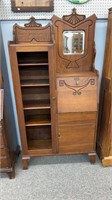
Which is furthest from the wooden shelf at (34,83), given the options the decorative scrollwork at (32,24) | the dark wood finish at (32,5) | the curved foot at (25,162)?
the curved foot at (25,162)

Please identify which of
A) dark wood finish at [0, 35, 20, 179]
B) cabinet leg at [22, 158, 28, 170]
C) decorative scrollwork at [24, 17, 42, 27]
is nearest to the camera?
dark wood finish at [0, 35, 20, 179]

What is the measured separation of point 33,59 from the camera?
1714mm

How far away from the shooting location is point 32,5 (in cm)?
163

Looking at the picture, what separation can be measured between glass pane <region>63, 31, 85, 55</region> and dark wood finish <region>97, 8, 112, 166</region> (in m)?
0.25

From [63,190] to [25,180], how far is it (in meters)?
0.40

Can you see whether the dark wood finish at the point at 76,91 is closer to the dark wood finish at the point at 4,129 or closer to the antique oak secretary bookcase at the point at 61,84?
the antique oak secretary bookcase at the point at 61,84

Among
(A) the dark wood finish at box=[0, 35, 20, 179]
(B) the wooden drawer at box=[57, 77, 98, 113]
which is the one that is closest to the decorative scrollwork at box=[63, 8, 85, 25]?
(B) the wooden drawer at box=[57, 77, 98, 113]

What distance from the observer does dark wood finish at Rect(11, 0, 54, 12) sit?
1616mm

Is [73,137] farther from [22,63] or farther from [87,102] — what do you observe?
[22,63]

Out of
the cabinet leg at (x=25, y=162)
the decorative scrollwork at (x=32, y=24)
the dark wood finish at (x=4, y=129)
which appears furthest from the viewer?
the cabinet leg at (x=25, y=162)

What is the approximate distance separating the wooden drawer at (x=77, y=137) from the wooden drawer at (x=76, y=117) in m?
0.05

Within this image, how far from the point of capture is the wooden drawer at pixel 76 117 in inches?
65.4

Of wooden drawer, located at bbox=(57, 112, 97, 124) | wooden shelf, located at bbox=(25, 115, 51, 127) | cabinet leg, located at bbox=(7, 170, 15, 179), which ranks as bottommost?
cabinet leg, located at bbox=(7, 170, 15, 179)

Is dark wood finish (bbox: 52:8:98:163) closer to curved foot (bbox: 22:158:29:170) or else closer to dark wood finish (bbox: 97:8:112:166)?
dark wood finish (bbox: 97:8:112:166)
